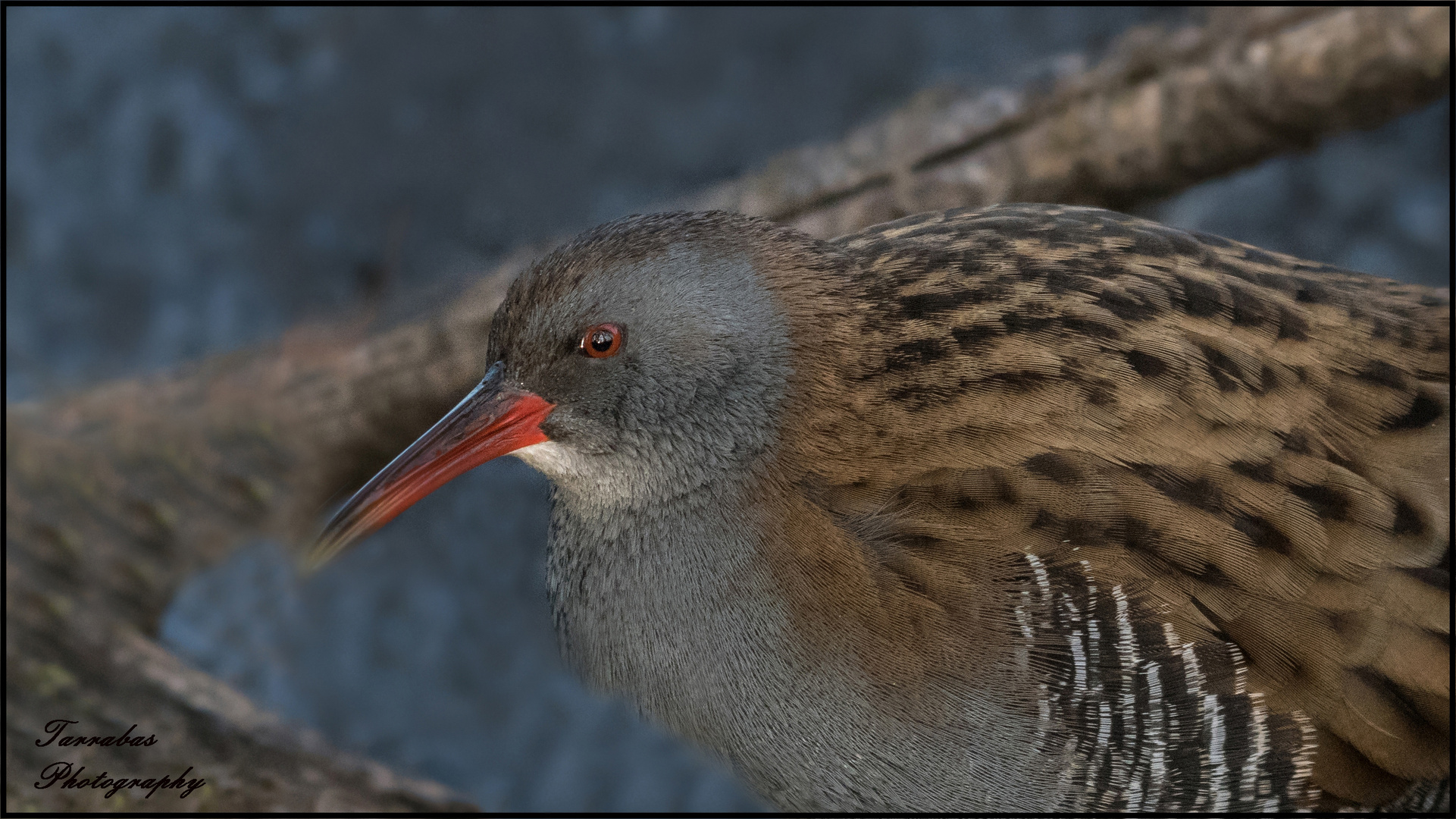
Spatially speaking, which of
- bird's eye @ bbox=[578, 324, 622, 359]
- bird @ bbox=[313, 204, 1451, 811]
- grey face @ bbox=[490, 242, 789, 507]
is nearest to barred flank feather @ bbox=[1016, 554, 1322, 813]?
bird @ bbox=[313, 204, 1451, 811]

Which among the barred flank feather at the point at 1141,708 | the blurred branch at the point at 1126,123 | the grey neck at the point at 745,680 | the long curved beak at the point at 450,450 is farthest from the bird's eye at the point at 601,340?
the blurred branch at the point at 1126,123

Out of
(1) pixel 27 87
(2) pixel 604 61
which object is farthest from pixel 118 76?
(2) pixel 604 61

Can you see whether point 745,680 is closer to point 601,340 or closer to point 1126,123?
point 601,340

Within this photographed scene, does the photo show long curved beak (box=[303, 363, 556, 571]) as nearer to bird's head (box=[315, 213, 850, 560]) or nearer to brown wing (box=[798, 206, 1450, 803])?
bird's head (box=[315, 213, 850, 560])

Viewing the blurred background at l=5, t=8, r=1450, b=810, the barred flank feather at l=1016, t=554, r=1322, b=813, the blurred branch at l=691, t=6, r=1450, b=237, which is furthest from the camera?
the blurred background at l=5, t=8, r=1450, b=810

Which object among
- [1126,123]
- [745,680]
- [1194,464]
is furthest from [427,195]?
[1194,464]

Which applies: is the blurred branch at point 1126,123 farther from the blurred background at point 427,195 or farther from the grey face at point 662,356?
the grey face at point 662,356

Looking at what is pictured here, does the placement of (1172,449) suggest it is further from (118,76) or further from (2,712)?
(118,76)
